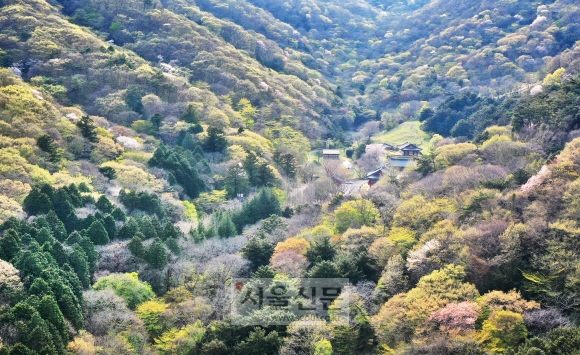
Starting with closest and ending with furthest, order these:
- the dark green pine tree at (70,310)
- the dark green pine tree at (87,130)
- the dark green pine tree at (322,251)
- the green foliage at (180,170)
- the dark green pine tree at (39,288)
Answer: the dark green pine tree at (39,288) < the dark green pine tree at (70,310) < the dark green pine tree at (322,251) < the green foliage at (180,170) < the dark green pine tree at (87,130)

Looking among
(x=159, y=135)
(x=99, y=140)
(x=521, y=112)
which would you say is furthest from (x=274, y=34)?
(x=521, y=112)

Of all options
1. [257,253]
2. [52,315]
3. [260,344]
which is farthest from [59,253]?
[260,344]

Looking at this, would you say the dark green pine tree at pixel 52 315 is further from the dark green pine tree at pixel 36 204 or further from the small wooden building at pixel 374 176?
the small wooden building at pixel 374 176

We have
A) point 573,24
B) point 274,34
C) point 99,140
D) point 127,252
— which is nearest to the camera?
point 127,252

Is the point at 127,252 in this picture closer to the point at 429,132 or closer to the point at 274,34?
the point at 429,132

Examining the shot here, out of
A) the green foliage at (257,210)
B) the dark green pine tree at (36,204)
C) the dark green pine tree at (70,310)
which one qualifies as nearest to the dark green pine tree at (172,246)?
the dark green pine tree at (36,204)

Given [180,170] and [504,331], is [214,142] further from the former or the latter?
[504,331]
